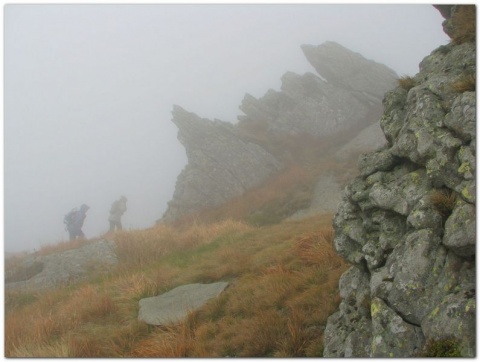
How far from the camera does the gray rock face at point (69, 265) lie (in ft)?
50.0

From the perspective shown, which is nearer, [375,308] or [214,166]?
[375,308]

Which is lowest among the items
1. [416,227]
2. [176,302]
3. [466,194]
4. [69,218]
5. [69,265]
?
[176,302]

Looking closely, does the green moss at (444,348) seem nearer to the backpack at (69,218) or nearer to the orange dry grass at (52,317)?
the orange dry grass at (52,317)

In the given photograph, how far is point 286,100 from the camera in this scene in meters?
34.5

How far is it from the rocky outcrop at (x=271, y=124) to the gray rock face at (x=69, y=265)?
9028 millimetres

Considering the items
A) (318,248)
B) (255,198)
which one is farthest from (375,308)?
(255,198)

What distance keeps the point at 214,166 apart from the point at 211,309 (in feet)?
67.0

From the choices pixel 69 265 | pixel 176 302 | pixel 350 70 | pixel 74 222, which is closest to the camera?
pixel 176 302

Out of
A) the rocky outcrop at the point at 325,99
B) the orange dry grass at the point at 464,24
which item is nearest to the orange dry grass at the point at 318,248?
the orange dry grass at the point at 464,24

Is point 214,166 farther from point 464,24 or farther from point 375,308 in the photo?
point 375,308

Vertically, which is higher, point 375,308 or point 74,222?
point 74,222

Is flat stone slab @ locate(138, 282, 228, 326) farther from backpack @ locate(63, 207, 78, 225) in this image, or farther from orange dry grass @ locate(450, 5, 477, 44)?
backpack @ locate(63, 207, 78, 225)

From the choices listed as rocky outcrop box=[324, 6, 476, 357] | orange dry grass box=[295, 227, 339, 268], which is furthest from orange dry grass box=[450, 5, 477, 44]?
orange dry grass box=[295, 227, 339, 268]

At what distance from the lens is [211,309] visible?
8.33 metres
